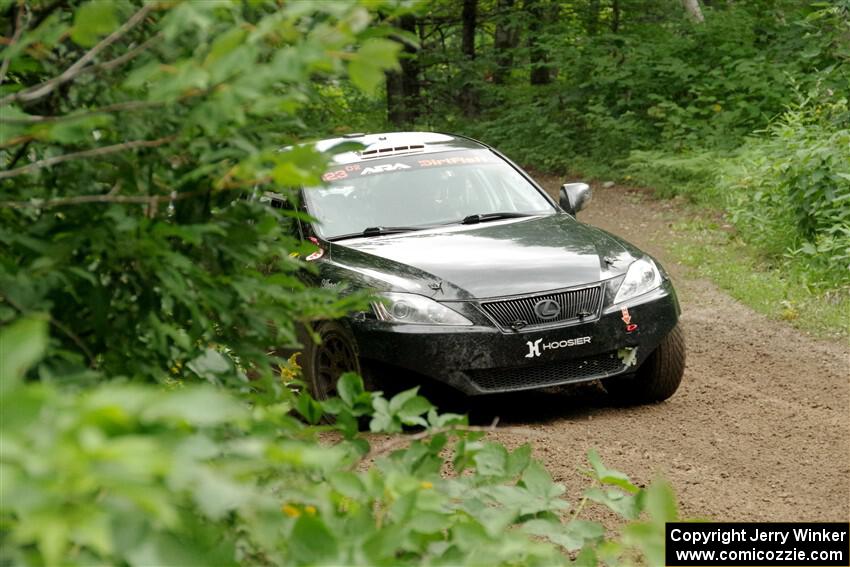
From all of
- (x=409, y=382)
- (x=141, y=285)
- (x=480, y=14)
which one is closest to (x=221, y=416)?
(x=141, y=285)

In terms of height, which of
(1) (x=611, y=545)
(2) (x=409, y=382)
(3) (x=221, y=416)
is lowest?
(2) (x=409, y=382)

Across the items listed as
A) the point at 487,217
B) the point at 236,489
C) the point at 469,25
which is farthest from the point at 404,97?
the point at 236,489

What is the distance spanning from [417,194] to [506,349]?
177cm

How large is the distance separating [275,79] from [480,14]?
27.1 metres

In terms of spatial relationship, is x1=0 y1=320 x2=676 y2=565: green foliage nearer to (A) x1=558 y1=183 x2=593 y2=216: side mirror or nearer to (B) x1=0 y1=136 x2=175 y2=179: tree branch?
(B) x1=0 y1=136 x2=175 y2=179: tree branch

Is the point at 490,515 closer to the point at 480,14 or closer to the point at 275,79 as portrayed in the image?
the point at 275,79

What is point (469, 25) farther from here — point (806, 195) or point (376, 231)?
point (376, 231)

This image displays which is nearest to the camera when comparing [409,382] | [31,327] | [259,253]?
[31,327]

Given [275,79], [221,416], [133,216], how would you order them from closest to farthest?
[221,416]
[275,79]
[133,216]

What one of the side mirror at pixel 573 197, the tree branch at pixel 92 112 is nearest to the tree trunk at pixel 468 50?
the side mirror at pixel 573 197

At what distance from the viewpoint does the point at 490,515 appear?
9.19 feet

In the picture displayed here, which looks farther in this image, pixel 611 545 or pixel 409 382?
pixel 409 382

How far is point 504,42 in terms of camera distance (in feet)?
93.0

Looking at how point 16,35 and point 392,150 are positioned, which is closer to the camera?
point 16,35
